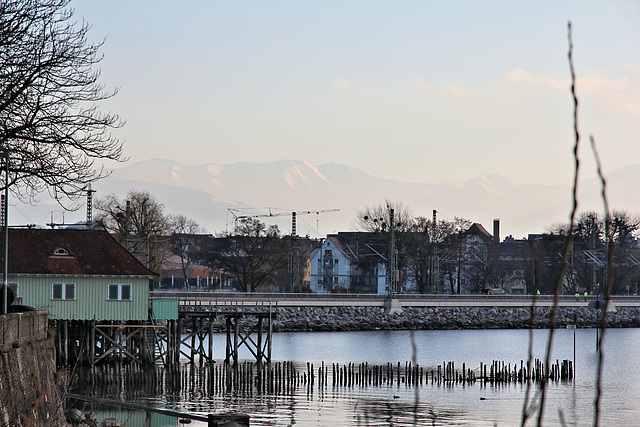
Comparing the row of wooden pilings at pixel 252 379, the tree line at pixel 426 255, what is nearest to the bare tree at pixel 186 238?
the tree line at pixel 426 255

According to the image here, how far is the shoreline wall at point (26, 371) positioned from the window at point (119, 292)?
23901 mm

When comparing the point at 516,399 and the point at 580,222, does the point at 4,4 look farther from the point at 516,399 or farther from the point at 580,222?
the point at 580,222

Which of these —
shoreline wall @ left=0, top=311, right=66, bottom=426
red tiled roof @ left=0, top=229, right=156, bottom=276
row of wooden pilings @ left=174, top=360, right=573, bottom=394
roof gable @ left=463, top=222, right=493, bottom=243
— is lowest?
row of wooden pilings @ left=174, top=360, right=573, bottom=394

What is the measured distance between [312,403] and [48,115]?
68.2 ft

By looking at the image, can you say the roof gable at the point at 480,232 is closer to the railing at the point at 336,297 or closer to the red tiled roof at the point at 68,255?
the railing at the point at 336,297

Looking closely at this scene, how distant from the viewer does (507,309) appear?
11494 centimetres

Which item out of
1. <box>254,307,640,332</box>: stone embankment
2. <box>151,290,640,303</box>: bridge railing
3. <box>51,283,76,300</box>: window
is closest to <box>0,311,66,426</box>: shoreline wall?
<box>51,283,76,300</box>: window

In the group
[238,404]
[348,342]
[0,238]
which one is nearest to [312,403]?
[238,404]

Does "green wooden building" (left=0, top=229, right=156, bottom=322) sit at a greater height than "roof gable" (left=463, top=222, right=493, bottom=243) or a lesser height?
lesser

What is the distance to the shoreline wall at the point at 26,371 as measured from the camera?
51.7 ft

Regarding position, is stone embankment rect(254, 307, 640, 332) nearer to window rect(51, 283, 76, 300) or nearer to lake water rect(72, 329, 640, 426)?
lake water rect(72, 329, 640, 426)

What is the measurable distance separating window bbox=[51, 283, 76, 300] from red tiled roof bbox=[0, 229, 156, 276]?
68 cm

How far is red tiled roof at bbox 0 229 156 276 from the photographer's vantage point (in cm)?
4572

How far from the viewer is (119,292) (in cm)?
4706
